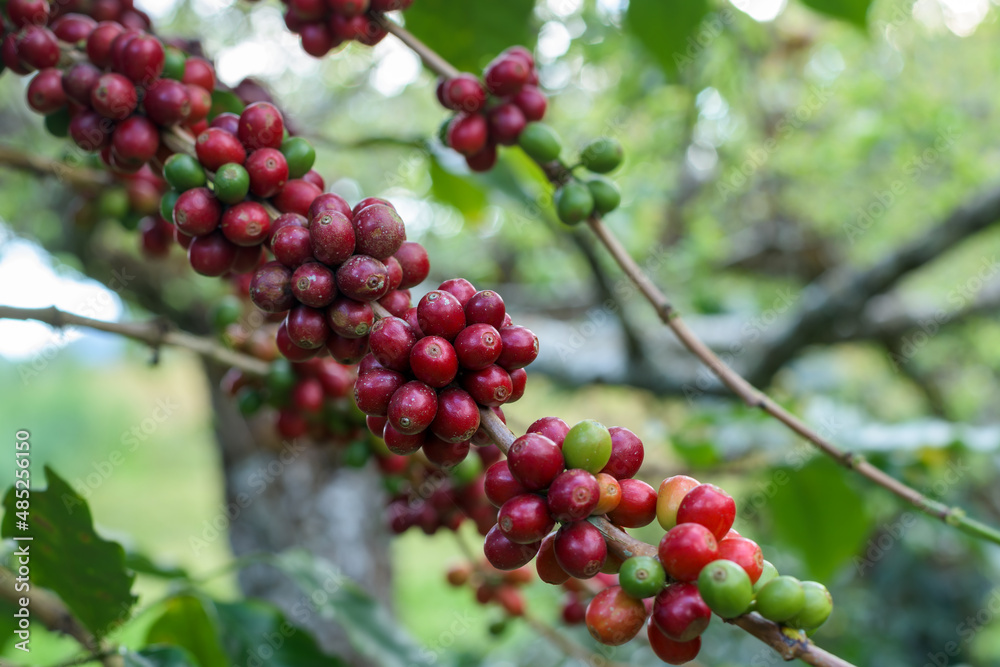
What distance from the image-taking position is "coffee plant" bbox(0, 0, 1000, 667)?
1.73ft

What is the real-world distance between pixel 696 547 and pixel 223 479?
2.58m

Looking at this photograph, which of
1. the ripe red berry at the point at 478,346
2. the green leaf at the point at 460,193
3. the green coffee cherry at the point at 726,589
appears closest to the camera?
the green coffee cherry at the point at 726,589

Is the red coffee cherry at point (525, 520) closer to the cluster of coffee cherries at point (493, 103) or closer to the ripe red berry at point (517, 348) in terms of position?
the ripe red berry at point (517, 348)

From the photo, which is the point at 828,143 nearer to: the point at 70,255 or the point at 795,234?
the point at 795,234

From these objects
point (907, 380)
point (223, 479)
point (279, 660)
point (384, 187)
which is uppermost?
point (279, 660)

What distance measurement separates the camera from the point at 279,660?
1214mm

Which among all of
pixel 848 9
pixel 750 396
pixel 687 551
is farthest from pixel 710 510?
pixel 848 9

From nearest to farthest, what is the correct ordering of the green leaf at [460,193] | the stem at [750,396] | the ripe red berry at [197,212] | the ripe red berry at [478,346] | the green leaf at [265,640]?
the ripe red berry at [478,346], the ripe red berry at [197,212], the stem at [750,396], the green leaf at [265,640], the green leaf at [460,193]

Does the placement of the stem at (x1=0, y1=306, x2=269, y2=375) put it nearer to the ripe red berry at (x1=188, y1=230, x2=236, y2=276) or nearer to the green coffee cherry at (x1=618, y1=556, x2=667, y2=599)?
the ripe red berry at (x1=188, y1=230, x2=236, y2=276)

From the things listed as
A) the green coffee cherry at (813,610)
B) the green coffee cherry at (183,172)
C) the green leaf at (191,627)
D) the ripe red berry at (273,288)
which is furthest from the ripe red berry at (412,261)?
the green leaf at (191,627)

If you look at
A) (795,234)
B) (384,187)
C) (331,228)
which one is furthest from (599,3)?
(795,234)

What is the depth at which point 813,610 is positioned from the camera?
0.49m

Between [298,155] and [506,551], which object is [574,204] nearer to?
[298,155]

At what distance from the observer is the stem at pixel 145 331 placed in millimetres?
A: 849
